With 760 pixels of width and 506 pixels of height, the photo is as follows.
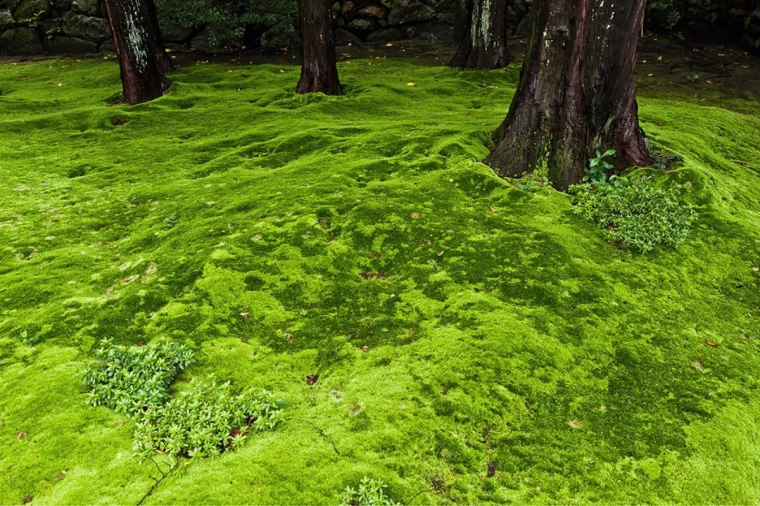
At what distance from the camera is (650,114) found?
7.07 metres

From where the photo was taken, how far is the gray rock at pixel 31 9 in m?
13.2

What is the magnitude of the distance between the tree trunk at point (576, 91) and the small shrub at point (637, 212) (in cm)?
35

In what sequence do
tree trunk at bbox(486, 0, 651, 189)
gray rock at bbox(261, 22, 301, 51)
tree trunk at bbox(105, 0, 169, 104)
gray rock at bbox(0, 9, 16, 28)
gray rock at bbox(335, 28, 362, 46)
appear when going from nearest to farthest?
tree trunk at bbox(486, 0, 651, 189) < tree trunk at bbox(105, 0, 169, 104) < gray rock at bbox(261, 22, 301, 51) < gray rock at bbox(0, 9, 16, 28) < gray rock at bbox(335, 28, 362, 46)

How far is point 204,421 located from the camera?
2438 millimetres

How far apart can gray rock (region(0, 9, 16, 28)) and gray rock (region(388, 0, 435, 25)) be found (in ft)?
33.7

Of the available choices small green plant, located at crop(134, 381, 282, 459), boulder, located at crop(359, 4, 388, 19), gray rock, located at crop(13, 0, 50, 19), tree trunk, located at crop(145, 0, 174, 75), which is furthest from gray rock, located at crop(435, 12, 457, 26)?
small green plant, located at crop(134, 381, 282, 459)

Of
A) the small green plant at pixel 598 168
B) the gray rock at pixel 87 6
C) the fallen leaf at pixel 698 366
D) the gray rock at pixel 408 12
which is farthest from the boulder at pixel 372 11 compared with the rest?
the fallen leaf at pixel 698 366

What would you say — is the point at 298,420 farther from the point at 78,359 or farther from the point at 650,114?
the point at 650,114

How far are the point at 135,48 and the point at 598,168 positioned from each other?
23.0 ft

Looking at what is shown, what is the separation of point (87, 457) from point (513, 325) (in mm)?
2434

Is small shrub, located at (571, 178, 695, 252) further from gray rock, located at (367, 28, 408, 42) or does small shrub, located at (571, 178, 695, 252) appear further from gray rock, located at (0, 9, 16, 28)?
gray rock, located at (0, 9, 16, 28)

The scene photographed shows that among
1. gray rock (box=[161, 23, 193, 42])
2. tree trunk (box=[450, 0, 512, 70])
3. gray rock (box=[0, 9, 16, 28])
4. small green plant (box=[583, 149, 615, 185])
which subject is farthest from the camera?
gray rock (box=[161, 23, 193, 42])

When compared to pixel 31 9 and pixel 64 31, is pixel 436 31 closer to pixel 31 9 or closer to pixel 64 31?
pixel 64 31

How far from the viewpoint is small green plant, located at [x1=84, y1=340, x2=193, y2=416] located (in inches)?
101
